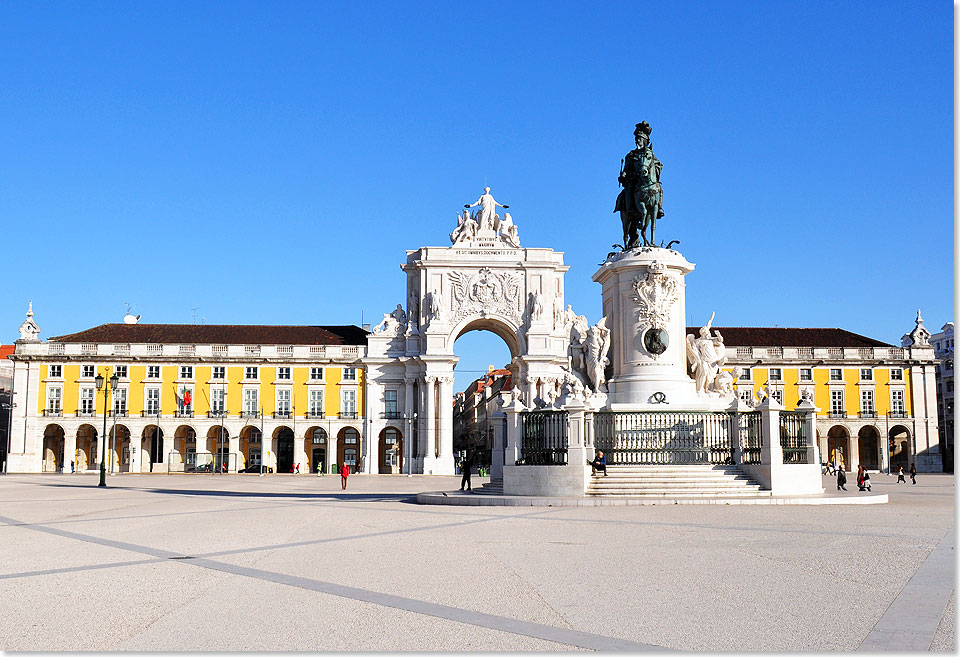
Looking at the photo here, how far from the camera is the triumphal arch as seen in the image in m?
72.9

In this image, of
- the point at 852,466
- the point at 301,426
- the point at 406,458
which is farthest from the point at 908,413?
the point at 301,426

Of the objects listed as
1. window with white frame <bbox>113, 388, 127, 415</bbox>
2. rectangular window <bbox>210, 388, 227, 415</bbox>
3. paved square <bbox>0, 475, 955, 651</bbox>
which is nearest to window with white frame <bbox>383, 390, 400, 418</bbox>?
rectangular window <bbox>210, 388, 227, 415</bbox>

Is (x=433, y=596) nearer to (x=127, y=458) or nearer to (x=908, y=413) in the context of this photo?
(x=127, y=458)

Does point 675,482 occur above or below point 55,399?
below

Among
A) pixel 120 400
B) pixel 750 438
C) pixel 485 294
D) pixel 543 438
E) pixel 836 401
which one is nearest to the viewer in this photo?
pixel 750 438

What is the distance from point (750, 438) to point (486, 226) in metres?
56.0

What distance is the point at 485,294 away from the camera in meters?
74.6

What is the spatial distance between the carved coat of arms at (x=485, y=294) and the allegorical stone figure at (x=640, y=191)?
166ft

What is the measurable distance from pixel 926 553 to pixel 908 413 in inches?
2785

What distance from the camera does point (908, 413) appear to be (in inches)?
3007

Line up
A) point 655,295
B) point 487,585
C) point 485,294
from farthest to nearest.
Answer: point 485,294 < point 655,295 < point 487,585

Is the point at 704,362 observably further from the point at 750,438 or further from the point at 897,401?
the point at 897,401

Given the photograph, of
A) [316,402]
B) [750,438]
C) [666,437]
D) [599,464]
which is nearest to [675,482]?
[666,437]

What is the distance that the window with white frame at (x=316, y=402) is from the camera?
75000 millimetres
